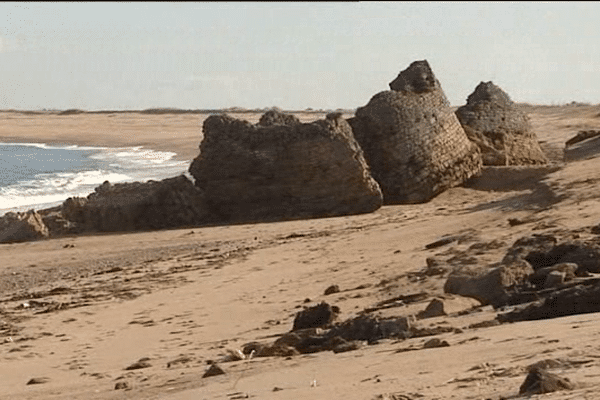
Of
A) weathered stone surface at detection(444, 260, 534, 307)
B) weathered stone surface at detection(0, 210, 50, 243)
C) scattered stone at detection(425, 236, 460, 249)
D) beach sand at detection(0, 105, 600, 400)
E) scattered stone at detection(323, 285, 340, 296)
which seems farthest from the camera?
weathered stone surface at detection(0, 210, 50, 243)

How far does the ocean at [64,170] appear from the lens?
23906 mm

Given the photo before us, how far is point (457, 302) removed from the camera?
313 inches

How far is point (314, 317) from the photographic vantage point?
820 centimetres

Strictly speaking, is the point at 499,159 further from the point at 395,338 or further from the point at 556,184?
the point at 395,338

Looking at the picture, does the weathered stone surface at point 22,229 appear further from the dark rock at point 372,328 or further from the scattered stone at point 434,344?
the scattered stone at point 434,344

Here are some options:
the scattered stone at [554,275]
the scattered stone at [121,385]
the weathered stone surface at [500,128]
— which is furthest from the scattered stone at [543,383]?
the weathered stone surface at [500,128]

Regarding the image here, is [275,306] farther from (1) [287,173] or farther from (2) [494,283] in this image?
(1) [287,173]

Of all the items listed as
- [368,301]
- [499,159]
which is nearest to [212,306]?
[368,301]

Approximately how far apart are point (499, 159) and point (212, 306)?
9.36 metres

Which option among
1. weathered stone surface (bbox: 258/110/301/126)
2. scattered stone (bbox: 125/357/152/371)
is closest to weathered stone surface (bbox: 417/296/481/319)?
scattered stone (bbox: 125/357/152/371)

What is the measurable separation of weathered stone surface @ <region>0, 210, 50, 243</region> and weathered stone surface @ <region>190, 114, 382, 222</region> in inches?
82.6

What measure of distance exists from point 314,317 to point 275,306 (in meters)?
1.38

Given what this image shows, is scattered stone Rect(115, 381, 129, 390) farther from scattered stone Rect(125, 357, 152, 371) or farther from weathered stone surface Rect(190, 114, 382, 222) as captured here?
weathered stone surface Rect(190, 114, 382, 222)

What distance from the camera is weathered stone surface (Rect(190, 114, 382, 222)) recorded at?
15.9m
